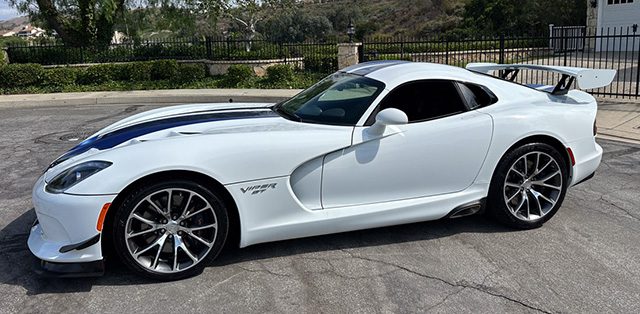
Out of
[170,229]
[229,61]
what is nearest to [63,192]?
[170,229]

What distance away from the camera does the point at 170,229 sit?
352 cm

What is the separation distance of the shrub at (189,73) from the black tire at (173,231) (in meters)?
13.2

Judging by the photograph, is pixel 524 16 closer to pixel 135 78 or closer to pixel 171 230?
pixel 135 78

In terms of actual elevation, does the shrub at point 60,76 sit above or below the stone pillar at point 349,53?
below

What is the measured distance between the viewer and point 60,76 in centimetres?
1595

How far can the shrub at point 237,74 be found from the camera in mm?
15516

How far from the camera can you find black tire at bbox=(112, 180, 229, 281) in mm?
3369

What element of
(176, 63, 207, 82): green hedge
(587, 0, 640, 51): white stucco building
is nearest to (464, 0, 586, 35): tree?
(587, 0, 640, 51): white stucco building

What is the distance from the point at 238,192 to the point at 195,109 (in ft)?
4.68

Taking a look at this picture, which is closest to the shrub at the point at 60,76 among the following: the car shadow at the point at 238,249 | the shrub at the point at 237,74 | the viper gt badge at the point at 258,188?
the shrub at the point at 237,74

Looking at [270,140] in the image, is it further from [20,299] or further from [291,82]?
[291,82]

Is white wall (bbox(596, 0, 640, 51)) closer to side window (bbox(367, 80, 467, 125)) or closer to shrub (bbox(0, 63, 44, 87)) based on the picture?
shrub (bbox(0, 63, 44, 87))

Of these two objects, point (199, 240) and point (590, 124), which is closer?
point (199, 240)

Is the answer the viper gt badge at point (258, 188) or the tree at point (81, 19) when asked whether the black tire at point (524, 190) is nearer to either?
the viper gt badge at point (258, 188)
